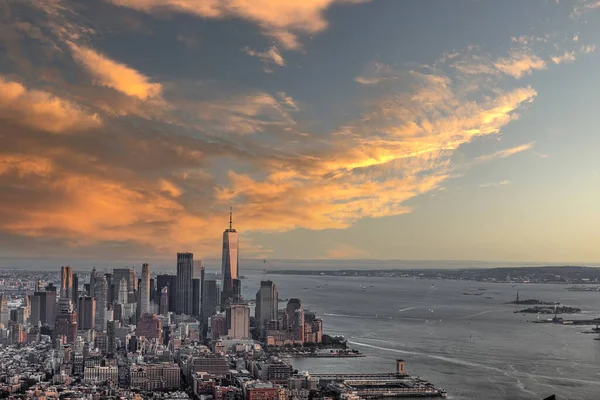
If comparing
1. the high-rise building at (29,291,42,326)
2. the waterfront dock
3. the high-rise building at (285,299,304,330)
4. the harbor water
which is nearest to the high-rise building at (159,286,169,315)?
the high-rise building at (29,291,42,326)

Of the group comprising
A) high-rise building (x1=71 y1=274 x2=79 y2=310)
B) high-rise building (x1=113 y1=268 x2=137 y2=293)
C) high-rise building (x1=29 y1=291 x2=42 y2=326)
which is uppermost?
high-rise building (x1=113 y1=268 x2=137 y2=293)

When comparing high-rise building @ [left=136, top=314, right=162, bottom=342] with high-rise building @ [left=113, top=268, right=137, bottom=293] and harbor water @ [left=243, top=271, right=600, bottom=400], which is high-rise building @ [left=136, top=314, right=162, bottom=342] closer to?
harbor water @ [left=243, top=271, right=600, bottom=400]

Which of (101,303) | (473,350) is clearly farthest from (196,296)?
(473,350)

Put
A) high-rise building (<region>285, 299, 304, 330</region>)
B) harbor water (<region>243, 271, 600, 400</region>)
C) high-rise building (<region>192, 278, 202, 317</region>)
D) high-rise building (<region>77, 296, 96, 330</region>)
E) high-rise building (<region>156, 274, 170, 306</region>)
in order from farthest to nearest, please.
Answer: high-rise building (<region>156, 274, 170, 306</region>) → high-rise building (<region>192, 278, 202, 317</region>) → high-rise building (<region>77, 296, 96, 330</region>) → high-rise building (<region>285, 299, 304, 330</region>) → harbor water (<region>243, 271, 600, 400</region>)

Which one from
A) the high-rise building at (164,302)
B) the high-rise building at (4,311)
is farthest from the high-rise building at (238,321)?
the high-rise building at (164,302)

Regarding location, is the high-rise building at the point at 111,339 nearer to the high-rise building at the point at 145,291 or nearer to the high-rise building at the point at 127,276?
the high-rise building at the point at 145,291

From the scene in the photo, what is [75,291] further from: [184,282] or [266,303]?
[266,303]

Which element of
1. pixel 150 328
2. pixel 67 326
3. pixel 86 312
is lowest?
pixel 150 328
